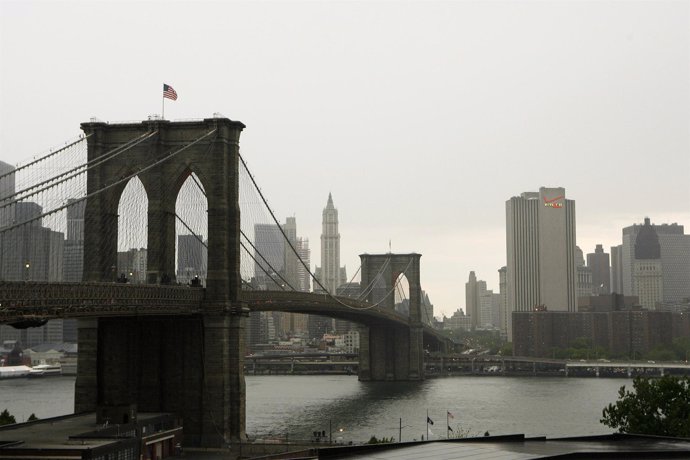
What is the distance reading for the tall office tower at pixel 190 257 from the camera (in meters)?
51.2

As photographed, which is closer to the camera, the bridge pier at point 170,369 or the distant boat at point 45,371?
the bridge pier at point 170,369

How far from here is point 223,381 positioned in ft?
147

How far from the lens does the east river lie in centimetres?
5841

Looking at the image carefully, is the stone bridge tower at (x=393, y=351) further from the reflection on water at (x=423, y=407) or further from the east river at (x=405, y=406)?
the east river at (x=405, y=406)

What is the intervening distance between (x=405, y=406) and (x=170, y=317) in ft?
117

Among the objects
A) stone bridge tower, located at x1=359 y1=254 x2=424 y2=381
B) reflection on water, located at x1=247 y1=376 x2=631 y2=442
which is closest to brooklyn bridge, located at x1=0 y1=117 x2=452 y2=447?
reflection on water, located at x1=247 y1=376 x2=631 y2=442

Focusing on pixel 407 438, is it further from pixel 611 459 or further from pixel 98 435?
pixel 611 459

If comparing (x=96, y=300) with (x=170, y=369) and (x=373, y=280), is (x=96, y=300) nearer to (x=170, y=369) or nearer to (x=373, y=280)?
(x=170, y=369)

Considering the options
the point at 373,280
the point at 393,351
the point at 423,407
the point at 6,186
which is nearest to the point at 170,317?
the point at 6,186

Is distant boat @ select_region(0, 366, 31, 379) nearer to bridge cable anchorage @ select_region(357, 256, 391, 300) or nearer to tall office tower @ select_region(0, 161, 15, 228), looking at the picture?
bridge cable anchorage @ select_region(357, 256, 391, 300)

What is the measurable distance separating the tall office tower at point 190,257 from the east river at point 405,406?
352 inches

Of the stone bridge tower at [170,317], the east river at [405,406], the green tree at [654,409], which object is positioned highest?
the stone bridge tower at [170,317]

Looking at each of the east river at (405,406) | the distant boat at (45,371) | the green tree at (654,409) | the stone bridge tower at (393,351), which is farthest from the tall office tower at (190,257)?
the distant boat at (45,371)

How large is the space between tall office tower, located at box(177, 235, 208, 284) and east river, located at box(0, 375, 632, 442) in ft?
29.3
